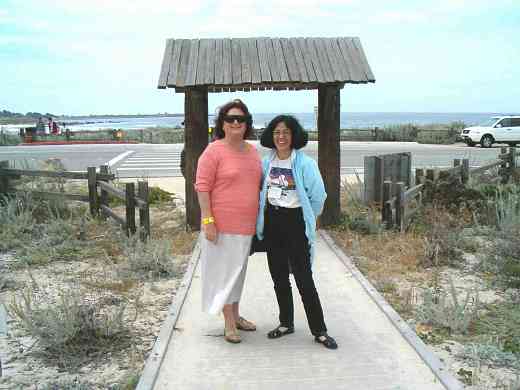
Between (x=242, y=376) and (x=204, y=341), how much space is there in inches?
27.4

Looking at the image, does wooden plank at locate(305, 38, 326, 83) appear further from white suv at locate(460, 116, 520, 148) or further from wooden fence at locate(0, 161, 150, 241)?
white suv at locate(460, 116, 520, 148)

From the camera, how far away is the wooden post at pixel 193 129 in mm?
7969

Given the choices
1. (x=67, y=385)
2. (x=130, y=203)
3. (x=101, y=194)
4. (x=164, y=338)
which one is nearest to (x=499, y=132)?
(x=101, y=194)

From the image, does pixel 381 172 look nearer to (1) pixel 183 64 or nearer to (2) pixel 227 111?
(1) pixel 183 64

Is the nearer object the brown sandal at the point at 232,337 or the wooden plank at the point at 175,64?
the brown sandal at the point at 232,337

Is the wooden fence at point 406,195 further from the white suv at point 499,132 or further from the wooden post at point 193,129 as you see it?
the white suv at point 499,132

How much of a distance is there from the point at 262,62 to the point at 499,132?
74.2ft

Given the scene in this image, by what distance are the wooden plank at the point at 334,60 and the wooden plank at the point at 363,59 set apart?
30cm

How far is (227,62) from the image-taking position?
7.95 m

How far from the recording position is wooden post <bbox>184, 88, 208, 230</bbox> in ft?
26.1

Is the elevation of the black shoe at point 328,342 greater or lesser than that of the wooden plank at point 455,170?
lesser

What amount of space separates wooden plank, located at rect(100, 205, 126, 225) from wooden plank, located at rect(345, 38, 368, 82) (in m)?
3.83

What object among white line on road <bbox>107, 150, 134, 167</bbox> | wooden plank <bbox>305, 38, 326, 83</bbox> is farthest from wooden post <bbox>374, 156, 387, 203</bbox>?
white line on road <bbox>107, 150, 134, 167</bbox>

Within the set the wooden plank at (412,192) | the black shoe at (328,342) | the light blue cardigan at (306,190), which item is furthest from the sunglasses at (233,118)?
the wooden plank at (412,192)
